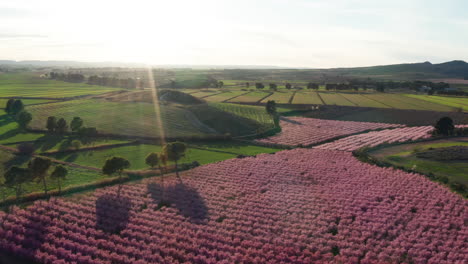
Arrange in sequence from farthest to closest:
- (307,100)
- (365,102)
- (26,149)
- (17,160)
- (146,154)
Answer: (307,100) < (365,102) < (146,154) < (26,149) < (17,160)

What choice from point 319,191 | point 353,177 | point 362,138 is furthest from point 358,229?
point 362,138

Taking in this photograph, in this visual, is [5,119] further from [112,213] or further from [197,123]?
[112,213]

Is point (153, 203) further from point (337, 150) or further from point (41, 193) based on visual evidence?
point (337, 150)

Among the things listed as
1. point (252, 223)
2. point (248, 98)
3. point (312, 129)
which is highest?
point (248, 98)

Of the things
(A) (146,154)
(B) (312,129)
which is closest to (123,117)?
(A) (146,154)

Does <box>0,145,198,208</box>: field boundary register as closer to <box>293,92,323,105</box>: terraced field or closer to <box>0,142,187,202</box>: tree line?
<box>0,142,187,202</box>: tree line

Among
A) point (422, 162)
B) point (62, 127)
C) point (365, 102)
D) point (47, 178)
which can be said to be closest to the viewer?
point (47, 178)
